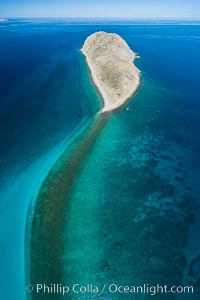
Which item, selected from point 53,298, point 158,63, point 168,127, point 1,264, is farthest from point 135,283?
point 158,63

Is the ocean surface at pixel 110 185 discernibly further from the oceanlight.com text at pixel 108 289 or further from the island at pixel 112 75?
the island at pixel 112 75

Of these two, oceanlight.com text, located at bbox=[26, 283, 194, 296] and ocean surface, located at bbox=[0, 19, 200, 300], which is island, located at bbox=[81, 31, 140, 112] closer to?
ocean surface, located at bbox=[0, 19, 200, 300]

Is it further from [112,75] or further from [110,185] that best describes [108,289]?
[112,75]

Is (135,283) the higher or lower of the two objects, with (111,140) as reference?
lower

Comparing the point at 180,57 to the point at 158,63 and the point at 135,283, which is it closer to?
the point at 158,63

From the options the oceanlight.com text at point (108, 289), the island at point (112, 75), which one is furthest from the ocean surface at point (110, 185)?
the island at point (112, 75)

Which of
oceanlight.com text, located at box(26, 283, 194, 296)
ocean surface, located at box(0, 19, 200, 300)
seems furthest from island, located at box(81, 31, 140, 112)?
oceanlight.com text, located at box(26, 283, 194, 296)
